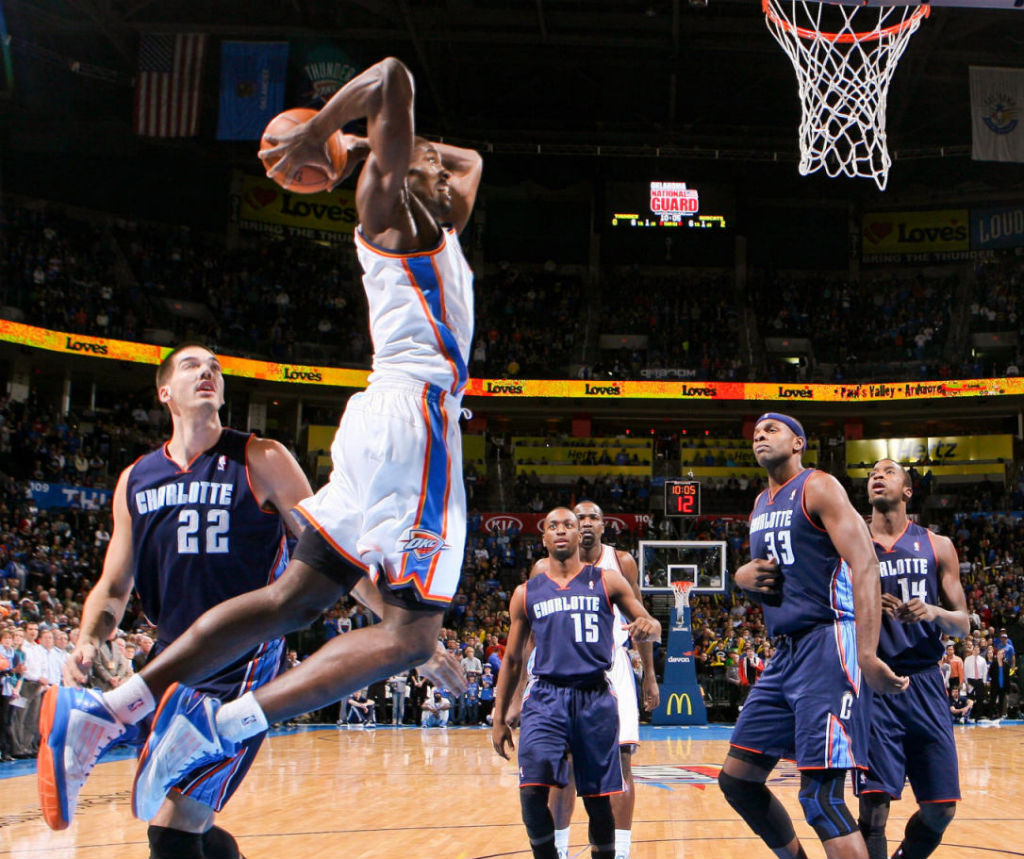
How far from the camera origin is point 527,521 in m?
30.7

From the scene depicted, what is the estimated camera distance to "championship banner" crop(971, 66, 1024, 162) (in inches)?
976

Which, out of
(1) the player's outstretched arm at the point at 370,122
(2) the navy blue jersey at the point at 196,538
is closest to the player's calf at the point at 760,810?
(2) the navy blue jersey at the point at 196,538

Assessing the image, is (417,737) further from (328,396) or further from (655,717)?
(328,396)

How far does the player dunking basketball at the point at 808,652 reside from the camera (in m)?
4.81

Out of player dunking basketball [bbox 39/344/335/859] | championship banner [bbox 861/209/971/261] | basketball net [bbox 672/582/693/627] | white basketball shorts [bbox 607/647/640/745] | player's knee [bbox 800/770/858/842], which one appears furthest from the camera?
championship banner [bbox 861/209/971/261]

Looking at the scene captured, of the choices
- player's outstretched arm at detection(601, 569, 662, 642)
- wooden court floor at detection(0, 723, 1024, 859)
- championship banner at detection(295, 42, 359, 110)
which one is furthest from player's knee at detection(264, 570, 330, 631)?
championship banner at detection(295, 42, 359, 110)

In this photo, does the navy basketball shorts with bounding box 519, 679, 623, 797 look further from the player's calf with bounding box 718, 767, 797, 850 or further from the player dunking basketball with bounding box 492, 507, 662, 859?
the player's calf with bounding box 718, 767, 797, 850

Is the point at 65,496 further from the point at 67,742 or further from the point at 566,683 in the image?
the point at 67,742

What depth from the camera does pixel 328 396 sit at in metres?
33.3

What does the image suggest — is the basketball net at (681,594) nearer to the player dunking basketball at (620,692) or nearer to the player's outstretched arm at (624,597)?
the player dunking basketball at (620,692)

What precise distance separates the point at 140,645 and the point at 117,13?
60.5ft

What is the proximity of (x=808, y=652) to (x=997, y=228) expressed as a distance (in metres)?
34.9

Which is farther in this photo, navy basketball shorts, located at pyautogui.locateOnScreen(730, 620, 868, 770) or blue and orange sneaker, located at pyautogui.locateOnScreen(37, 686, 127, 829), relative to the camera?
navy basketball shorts, located at pyautogui.locateOnScreen(730, 620, 868, 770)

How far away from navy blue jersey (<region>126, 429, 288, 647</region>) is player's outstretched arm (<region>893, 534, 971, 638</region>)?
10.5 ft
